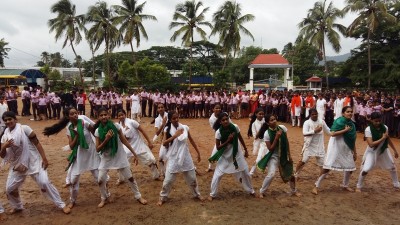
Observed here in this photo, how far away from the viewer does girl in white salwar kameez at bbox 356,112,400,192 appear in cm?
615

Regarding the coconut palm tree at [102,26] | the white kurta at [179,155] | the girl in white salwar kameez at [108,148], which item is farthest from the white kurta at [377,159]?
the coconut palm tree at [102,26]

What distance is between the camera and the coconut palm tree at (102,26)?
30.0 meters

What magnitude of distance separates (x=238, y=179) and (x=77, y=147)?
284 centimetres

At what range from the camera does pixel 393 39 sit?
3067 cm

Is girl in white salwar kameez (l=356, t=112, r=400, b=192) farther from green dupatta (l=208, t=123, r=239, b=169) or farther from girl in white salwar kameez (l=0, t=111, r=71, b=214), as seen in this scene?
girl in white salwar kameez (l=0, t=111, r=71, b=214)

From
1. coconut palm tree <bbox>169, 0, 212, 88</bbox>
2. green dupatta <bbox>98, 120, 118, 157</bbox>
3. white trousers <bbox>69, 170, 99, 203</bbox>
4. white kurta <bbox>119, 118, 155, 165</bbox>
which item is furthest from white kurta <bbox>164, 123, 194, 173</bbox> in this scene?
coconut palm tree <bbox>169, 0, 212, 88</bbox>

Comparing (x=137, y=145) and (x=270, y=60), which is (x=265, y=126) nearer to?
(x=137, y=145)

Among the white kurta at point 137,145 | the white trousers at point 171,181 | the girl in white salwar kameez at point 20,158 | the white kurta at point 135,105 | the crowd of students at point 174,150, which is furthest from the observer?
the white kurta at point 135,105

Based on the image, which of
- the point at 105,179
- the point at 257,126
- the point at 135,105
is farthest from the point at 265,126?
the point at 135,105

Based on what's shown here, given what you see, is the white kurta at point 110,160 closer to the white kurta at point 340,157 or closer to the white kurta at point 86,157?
the white kurta at point 86,157

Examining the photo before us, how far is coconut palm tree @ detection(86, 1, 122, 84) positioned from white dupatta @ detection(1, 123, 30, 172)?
25149mm

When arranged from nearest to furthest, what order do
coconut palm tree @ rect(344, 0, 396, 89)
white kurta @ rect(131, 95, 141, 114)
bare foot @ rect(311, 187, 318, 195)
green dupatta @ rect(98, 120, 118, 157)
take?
green dupatta @ rect(98, 120, 118, 157)
bare foot @ rect(311, 187, 318, 195)
white kurta @ rect(131, 95, 141, 114)
coconut palm tree @ rect(344, 0, 396, 89)

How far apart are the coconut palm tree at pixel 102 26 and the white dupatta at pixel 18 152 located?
25149 mm

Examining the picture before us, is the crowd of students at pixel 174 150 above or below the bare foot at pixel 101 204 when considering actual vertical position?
above
